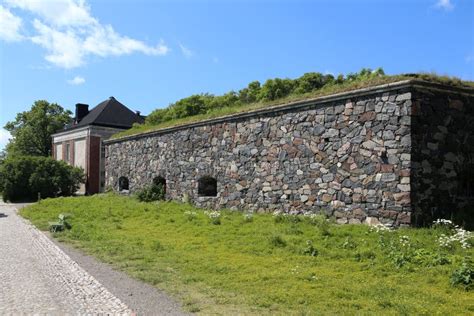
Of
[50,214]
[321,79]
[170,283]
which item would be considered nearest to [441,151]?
[170,283]

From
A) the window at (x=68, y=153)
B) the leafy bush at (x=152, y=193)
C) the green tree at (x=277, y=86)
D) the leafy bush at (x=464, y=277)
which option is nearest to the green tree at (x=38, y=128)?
the window at (x=68, y=153)

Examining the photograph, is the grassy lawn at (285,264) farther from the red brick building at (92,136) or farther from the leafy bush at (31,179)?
the red brick building at (92,136)

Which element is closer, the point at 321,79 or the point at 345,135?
the point at 345,135

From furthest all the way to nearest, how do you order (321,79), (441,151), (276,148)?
(321,79), (276,148), (441,151)

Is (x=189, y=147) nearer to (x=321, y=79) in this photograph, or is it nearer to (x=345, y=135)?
(x=345, y=135)

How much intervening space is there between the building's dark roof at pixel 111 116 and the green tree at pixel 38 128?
14.0 metres

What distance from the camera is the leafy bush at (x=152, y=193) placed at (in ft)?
67.3

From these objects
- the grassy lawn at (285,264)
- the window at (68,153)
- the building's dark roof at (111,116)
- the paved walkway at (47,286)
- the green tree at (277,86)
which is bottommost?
the paved walkway at (47,286)

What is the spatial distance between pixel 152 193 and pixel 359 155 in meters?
11.4

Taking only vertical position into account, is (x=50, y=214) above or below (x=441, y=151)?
below

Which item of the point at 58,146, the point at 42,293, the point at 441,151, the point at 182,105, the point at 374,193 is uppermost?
the point at 182,105

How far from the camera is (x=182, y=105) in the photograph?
1748 inches

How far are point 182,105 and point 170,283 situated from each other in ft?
125

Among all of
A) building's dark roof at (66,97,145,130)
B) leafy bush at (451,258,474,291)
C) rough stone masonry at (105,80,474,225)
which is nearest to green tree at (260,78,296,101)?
building's dark roof at (66,97,145,130)
